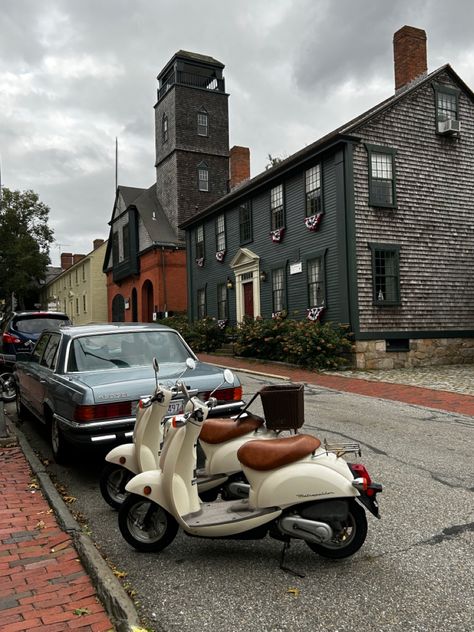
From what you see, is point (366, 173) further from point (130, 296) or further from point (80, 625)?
point (130, 296)

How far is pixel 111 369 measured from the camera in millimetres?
6238

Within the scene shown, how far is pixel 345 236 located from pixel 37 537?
46.7 feet

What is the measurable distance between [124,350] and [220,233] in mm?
19128

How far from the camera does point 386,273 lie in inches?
686

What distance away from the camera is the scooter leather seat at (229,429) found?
14.0 ft

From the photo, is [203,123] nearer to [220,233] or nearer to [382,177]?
[220,233]

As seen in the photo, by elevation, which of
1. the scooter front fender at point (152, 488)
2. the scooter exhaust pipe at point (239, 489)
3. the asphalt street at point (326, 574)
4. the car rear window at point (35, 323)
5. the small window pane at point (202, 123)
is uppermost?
the small window pane at point (202, 123)

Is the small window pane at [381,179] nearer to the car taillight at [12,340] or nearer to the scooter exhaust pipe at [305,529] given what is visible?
the car taillight at [12,340]

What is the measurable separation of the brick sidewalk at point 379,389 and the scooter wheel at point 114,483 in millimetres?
6780

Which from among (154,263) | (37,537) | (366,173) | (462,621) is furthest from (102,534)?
(154,263)

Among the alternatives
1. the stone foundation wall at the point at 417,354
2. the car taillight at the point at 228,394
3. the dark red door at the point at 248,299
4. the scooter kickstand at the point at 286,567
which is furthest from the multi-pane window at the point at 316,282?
the scooter kickstand at the point at 286,567

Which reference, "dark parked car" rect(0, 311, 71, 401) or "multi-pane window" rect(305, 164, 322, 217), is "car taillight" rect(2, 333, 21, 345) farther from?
"multi-pane window" rect(305, 164, 322, 217)

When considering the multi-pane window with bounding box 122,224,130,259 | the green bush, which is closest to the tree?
the multi-pane window with bounding box 122,224,130,259

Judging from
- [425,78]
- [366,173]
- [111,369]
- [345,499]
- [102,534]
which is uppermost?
[425,78]
